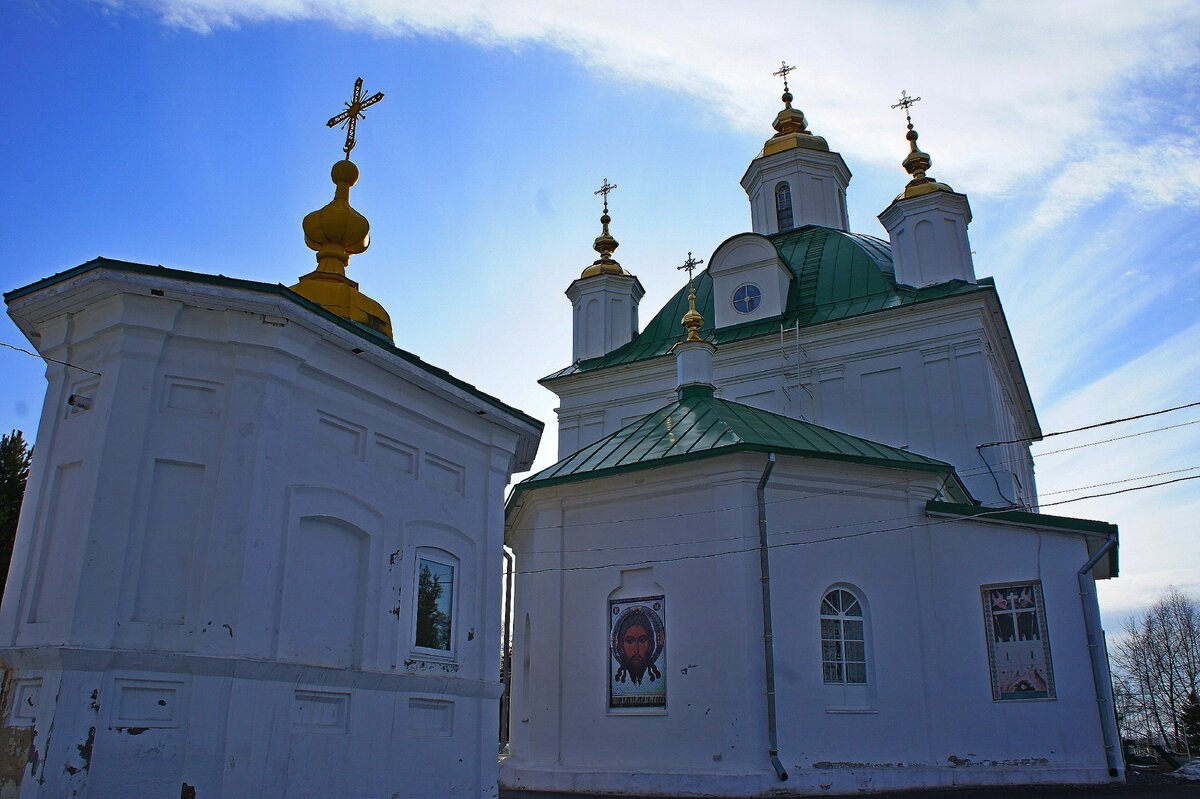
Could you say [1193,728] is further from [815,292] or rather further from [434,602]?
[434,602]

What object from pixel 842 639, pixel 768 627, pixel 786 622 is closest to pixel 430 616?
pixel 768 627

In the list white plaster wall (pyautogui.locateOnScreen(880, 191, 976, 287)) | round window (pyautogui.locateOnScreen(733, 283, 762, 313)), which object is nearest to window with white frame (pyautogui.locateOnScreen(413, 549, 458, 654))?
round window (pyautogui.locateOnScreen(733, 283, 762, 313))

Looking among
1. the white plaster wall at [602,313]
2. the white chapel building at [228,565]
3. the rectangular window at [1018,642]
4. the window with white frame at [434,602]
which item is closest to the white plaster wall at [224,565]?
the white chapel building at [228,565]

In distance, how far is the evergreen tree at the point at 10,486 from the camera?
14.6m

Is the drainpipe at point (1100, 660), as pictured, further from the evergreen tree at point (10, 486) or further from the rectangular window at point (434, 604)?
the evergreen tree at point (10, 486)

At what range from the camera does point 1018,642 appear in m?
13.2

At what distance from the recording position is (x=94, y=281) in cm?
733

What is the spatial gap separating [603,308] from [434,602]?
16181mm

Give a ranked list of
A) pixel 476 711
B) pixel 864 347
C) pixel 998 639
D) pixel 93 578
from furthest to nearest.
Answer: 1. pixel 864 347
2. pixel 998 639
3. pixel 476 711
4. pixel 93 578

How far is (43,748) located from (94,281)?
11.3 feet

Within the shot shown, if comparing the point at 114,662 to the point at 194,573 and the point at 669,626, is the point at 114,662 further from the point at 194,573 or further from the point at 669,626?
the point at 669,626

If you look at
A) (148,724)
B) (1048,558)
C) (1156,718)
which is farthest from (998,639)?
(1156,718)

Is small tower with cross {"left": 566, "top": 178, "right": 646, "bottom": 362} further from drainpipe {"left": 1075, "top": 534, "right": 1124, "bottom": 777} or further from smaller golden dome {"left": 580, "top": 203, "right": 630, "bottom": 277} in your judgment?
drainpipe {"left": 1075, "top": 534, "right": 1124, "bottom": 777}

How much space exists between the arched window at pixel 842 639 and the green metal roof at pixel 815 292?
7.12 meters
